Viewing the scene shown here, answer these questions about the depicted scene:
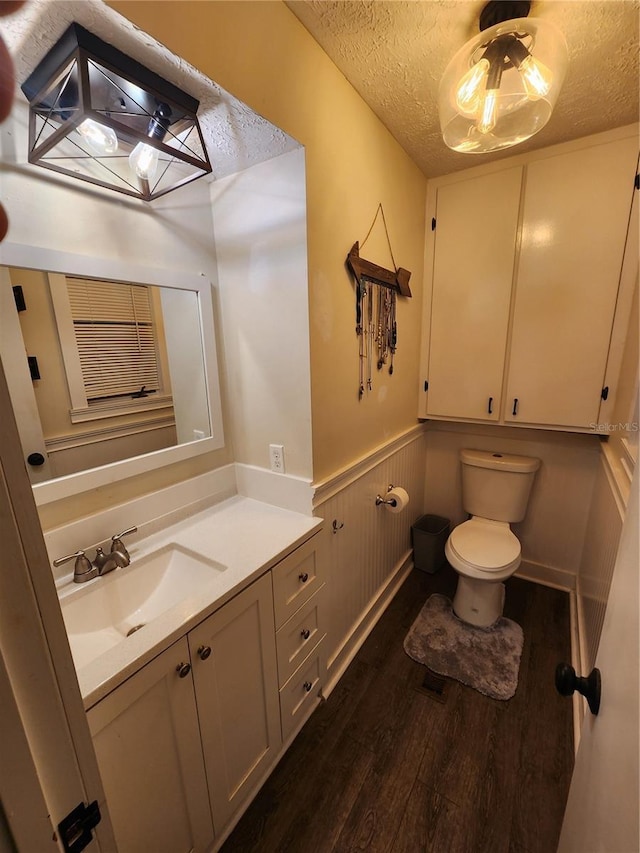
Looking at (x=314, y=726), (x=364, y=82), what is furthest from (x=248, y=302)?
(x=314, y=726)

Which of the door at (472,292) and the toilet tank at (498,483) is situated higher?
the door at (472,292)

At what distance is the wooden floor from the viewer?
3.69 feet

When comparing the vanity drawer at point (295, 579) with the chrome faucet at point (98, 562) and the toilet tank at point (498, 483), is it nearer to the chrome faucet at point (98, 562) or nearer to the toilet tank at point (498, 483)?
the chrome faucet at point (98, 562)

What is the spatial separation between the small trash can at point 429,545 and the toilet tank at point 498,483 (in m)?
0.29

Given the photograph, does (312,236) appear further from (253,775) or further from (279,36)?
(253,775)

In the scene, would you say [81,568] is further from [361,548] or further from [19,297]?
[361,548]

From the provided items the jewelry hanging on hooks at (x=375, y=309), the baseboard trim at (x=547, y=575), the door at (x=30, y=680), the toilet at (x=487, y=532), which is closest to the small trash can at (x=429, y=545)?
the toilet at (x=487, y=532)

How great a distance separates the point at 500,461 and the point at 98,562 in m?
2.08

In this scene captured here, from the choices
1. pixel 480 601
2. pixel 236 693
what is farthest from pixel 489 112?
pixel 480 601

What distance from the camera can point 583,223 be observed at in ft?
5.58

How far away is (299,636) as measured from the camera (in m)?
1.35

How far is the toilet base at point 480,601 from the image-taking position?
186cm

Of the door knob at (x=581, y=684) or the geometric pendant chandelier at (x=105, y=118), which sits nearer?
the door knob at (x=581, y=684)

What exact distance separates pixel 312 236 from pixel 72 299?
80 cm
